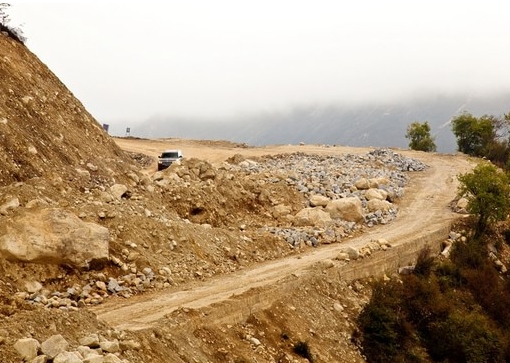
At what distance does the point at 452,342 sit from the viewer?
744 inches

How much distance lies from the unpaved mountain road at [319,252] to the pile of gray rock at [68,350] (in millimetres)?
2422

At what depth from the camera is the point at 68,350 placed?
9766 millimetres

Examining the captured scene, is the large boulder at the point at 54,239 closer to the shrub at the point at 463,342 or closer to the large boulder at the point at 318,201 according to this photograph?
the shrub at the point at 463,342

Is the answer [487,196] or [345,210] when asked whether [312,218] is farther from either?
[487,196]

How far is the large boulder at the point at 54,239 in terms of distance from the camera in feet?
47.5

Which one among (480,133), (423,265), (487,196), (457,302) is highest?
(480,133)

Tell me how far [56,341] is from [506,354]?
1782 centimetres

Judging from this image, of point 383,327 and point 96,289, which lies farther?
point 383,327

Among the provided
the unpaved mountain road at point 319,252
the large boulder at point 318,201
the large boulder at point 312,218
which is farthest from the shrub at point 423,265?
the large boulder at point 318,201

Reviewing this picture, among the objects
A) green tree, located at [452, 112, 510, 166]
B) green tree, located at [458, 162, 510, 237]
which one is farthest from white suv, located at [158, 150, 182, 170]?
green tree, located at [452, 112, 510, 166]

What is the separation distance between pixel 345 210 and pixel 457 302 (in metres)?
7.70

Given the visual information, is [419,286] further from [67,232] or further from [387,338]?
[67,232]

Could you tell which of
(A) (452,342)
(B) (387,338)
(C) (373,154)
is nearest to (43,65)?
(B) (387,338)

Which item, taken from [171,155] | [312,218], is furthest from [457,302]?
[171,155]
